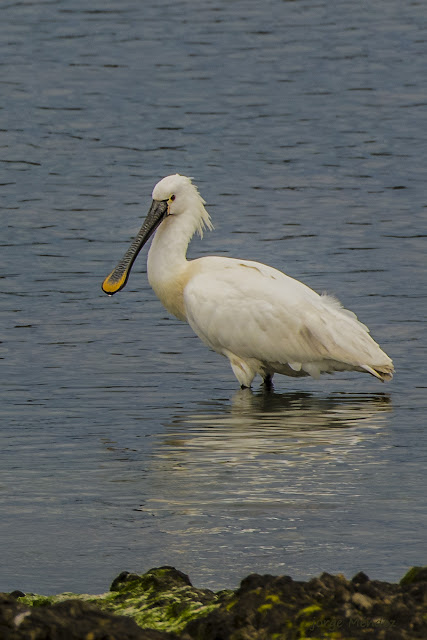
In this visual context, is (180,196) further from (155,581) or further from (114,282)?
(155,581)

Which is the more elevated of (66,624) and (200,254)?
(200,254)

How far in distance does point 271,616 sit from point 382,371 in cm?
617

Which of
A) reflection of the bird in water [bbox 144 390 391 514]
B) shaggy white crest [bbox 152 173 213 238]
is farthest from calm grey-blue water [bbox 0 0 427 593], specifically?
shaggy white crest [bbox 152 173 213 238]

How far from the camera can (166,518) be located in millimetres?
7543

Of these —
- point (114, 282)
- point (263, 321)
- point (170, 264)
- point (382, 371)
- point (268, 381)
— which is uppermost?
point (170, 264)

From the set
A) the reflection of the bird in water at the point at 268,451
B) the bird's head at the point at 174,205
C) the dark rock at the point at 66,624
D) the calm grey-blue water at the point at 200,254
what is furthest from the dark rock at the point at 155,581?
the bird's head at the point at 174,205

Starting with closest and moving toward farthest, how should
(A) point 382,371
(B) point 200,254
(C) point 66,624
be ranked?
(C) point 66,624, (A) point 382,371, (B) point 200,254

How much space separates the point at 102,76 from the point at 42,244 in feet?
30.6

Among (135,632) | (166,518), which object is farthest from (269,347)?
(135,632)

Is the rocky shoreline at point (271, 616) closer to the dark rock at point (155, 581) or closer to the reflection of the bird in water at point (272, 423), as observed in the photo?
the dark rock at point (155, 581)

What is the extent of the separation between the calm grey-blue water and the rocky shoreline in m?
1.24

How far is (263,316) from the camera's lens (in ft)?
38.7

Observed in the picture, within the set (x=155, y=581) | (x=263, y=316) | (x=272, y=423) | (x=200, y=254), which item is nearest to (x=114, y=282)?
(x=263, y=316)

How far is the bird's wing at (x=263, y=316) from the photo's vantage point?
11.6 meters
